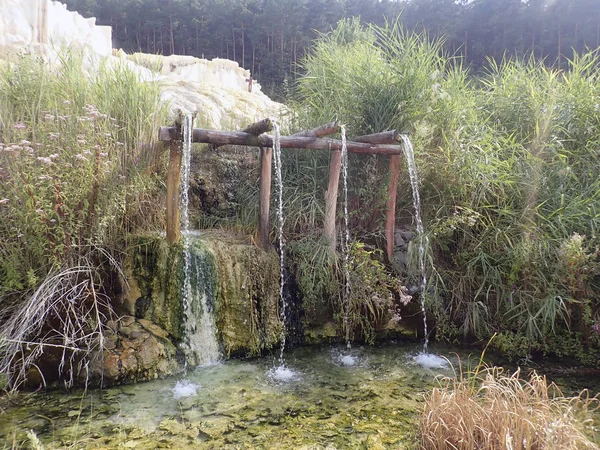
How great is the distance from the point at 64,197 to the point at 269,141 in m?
1.88

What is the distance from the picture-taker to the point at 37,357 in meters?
3.06

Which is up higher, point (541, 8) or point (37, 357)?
point (541, 8)

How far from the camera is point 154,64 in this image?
6023 millimetres

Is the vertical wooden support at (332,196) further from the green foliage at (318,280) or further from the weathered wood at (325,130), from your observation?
the weathered wood at (325,130)

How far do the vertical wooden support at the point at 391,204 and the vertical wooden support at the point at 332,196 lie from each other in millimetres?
692

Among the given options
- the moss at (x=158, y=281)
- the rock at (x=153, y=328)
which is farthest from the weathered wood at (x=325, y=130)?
the rock at (x=153, y=328)

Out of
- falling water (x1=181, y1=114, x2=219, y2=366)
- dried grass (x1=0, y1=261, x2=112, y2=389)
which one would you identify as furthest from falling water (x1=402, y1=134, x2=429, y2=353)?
dried grass (x1=0, y1=261, x2=112, y2=389)

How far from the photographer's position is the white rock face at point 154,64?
565 centimetres

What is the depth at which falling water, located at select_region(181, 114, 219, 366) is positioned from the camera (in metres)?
3.59

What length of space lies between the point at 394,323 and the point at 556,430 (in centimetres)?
236

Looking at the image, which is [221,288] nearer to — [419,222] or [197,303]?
[197,303]

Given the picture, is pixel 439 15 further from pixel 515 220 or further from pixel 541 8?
pixel 515 220

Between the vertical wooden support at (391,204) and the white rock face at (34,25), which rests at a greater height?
the white rock face at (34,25)

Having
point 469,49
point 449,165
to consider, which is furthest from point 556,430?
point 469,49
